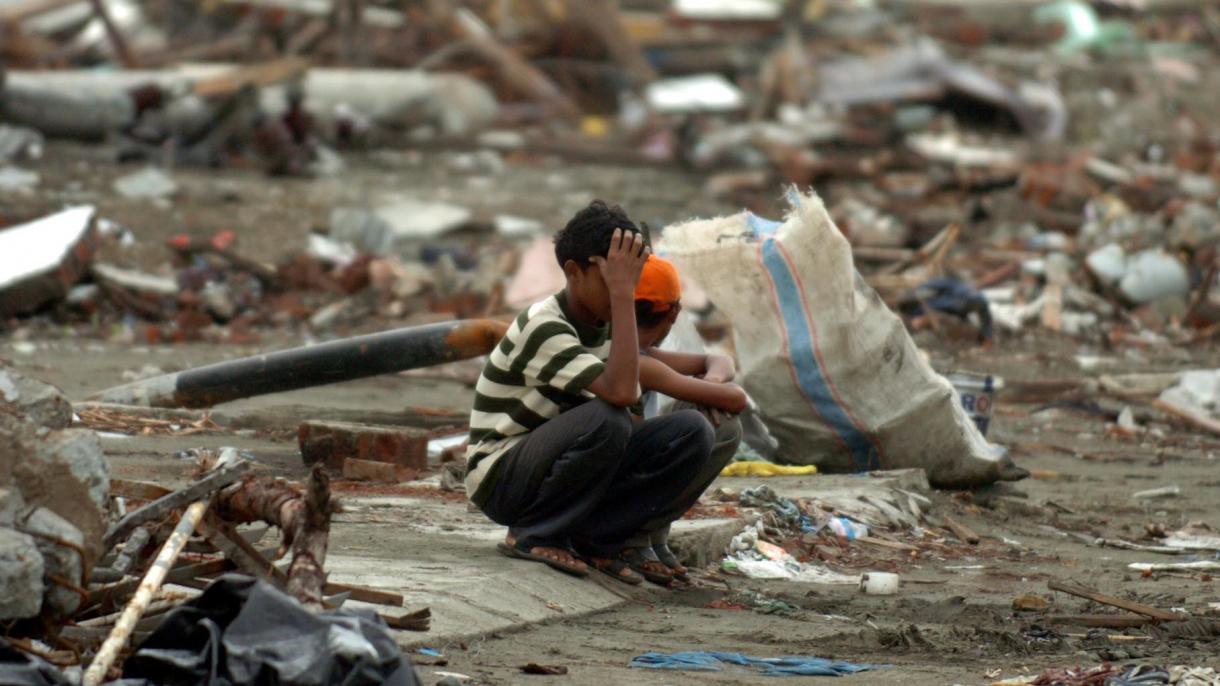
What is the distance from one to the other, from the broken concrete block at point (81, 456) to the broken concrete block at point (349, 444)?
2.81m

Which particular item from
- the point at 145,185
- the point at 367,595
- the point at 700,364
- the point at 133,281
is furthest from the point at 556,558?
the point at 145,185

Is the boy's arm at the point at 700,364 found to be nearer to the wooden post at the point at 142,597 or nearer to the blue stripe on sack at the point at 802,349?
the blue stripe on sack at the point at 802,349

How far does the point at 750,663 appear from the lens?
4.15m

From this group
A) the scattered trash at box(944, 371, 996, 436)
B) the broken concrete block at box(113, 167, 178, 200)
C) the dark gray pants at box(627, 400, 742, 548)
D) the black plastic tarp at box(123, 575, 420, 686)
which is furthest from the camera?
the broken concrete block at box(113, 167, 178, 200)

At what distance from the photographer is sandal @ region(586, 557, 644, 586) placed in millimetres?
5074

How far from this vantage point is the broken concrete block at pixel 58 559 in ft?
11.1

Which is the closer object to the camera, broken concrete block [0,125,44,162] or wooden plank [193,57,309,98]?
broken concrete block [0,125,44,162]

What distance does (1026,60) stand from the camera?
22.8m

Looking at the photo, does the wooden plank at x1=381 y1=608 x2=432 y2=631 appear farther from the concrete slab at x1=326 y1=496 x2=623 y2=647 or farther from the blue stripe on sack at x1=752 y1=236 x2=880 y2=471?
the blue stripe on sack at x1=752 y1=236 x2=880 y2=471

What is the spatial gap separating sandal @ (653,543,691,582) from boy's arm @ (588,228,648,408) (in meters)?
0.78

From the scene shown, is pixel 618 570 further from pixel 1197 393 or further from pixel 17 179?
pixel 17 179

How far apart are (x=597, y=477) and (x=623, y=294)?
57 centimetres

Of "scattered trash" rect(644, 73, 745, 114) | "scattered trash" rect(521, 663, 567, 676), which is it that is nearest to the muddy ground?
"scattered trash" rect(521, 663, 567, 676)

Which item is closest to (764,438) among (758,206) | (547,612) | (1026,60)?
(547,612)
